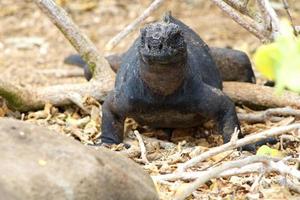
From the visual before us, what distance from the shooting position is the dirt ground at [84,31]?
5699 millimetres

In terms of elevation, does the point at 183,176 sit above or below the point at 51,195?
below

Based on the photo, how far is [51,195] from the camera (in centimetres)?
305

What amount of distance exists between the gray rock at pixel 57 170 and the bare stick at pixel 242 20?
156 centimetres

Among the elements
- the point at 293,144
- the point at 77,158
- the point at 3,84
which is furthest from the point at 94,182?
the point at 3,84

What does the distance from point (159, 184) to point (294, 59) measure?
1.85m

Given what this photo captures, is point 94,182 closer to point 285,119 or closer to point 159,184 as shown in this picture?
point 159,184

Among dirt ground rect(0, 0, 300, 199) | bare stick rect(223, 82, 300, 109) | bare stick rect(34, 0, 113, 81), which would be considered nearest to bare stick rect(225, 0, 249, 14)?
dirt ground rect(0, 0, 300, 199)

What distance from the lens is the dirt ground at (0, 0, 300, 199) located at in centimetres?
570

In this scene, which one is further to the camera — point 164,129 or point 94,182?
point 164,129

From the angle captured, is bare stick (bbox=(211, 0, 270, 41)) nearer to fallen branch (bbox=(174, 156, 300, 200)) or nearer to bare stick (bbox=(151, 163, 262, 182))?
bare stick (bbox=(151, 163, 262, 182))

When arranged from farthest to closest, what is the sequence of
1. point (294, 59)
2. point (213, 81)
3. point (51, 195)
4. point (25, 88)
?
1. point (25, 88)
2. point (213, 81)
3. point (51, 195)
4. point (294, 59)

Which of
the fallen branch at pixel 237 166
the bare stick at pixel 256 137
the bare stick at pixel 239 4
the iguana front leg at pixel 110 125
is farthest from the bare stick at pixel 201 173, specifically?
the iguana front leg at pixel 110 125

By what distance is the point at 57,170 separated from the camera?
3148 mm

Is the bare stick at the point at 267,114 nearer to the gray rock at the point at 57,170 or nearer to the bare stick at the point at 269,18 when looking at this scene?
the bare stick at the point at 269,18
